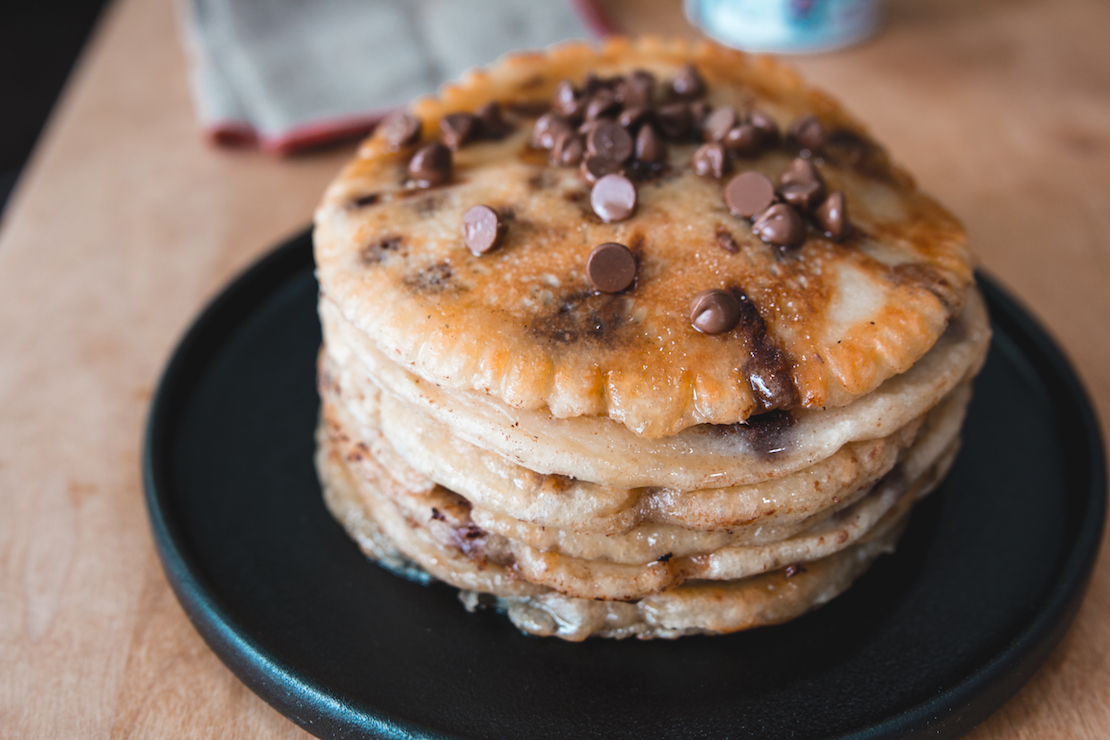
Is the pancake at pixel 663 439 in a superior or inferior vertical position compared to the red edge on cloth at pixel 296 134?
superior

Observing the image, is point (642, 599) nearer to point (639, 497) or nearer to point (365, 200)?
point (639, 497)

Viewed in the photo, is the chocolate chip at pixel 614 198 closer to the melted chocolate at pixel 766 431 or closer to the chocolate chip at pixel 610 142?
the chocolate chip at pixel 610 142

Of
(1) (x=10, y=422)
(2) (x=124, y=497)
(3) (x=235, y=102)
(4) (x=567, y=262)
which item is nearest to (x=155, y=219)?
(3) (x=235, y=102)

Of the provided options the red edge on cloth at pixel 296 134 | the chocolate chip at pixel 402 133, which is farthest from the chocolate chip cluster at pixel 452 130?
the red edge on cloth at pixel 296 134

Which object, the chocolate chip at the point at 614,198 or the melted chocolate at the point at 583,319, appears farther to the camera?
the chocolate chip at the point at 614,198

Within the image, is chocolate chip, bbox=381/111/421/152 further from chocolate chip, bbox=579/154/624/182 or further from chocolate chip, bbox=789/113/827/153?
chocolate chip, bbox=789/113/827/153

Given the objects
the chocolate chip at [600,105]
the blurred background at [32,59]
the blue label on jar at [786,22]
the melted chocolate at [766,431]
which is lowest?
the blurred background at [32,59]

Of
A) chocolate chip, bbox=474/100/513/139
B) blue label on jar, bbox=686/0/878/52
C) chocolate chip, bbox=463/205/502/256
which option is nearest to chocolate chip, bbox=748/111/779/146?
chocolate chip, bbox=474/100/513/139

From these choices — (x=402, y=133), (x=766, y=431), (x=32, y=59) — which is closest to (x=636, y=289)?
(x=766, y=431)
